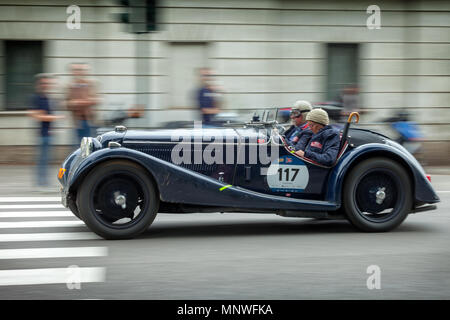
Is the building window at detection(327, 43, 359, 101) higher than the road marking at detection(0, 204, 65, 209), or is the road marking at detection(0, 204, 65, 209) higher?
the building window at detection(327, 43, 359, 101)

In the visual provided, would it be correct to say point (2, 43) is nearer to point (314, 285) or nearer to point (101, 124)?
point (101, 124)

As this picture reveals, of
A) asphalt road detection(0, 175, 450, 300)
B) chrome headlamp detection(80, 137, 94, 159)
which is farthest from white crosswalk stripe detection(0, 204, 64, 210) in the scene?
chrome headlamp detection(80, 137, 94, 159)

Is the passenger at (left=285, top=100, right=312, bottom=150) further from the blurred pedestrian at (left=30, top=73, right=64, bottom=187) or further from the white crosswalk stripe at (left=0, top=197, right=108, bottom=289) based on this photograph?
the blurred pedestrian at (left=30, top=73, right=64, bottom=187)


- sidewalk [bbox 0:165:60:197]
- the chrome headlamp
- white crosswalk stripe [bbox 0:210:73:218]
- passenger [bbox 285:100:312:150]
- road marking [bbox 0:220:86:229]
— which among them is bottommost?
road marking [bbox 0:220:86:229]

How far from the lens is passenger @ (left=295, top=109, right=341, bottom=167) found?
254 inches

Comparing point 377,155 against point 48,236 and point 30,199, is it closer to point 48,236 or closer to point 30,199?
point 48,236

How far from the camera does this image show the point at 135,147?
6.34 metres

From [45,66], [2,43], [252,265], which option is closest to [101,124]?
[45,66]

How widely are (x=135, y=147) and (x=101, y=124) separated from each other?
7.87 m

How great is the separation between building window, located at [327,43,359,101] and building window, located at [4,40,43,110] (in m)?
6.70

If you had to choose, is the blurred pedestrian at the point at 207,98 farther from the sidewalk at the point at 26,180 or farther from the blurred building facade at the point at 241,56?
the blurred building facade at the point at 241,56

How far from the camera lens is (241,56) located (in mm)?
14758

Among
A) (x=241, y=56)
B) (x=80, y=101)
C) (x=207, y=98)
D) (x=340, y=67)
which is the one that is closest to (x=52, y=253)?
(x=80, y=101)

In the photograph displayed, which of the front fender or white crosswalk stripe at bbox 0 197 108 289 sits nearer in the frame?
white crosswalk stripe at bbox 0 197 108 289
